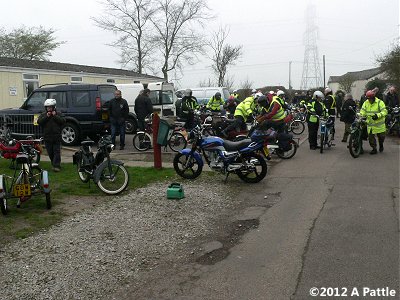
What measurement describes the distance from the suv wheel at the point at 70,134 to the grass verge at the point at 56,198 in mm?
2842

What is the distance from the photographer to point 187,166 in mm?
9383

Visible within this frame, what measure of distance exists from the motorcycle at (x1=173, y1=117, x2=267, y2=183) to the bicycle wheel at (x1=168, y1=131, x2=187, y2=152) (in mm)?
3347

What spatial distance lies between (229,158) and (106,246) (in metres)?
4.07

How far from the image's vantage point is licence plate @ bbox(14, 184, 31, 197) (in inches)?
261

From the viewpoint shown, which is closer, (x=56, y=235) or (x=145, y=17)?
(x=56, y=235)

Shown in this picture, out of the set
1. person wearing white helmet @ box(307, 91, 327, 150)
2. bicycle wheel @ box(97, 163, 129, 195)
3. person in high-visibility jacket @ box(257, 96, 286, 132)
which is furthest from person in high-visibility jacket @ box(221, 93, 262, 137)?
bicycle wheel @ box(97, 163, 129, 195)

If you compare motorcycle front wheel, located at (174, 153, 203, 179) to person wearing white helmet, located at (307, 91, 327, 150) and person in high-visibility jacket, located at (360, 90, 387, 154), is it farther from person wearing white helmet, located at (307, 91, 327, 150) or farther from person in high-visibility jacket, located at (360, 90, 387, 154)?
person in high-visibility jacket, located at (360, 90, 387, 154)

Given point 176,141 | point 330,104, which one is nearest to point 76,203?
point 176,141

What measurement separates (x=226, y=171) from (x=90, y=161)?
266cm

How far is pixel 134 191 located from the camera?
27.0 feet

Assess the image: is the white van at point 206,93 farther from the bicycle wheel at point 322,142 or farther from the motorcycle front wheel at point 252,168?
the motorcycle front wheel at point 252,168

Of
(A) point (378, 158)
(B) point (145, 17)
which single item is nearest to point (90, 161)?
(A) point (378, 158)

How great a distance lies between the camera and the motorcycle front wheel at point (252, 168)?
29.2 feet

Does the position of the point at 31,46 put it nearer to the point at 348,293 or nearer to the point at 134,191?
the point at 134,191
